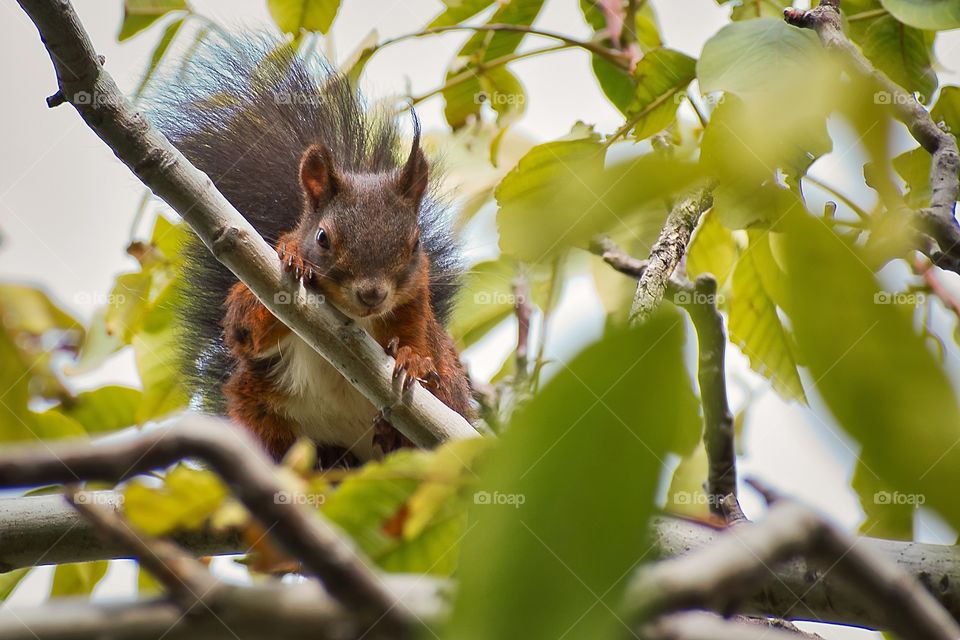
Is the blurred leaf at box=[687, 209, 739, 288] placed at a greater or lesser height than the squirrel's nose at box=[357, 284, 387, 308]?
greater

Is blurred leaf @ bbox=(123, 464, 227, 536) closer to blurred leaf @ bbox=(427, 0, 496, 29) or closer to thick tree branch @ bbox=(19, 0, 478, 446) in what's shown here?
thick tree branch @ bbox=(19, 0, 478, 446)

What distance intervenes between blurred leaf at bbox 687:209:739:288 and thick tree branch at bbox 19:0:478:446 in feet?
2.79

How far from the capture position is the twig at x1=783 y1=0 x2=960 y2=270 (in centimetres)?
128

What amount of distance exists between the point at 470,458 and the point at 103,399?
67.2 inches

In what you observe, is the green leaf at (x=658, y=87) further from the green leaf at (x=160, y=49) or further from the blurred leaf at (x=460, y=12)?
the green leaf at (x=160, y=49)

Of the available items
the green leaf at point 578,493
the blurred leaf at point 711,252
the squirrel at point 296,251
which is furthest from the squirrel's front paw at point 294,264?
the green leaf at point 578,493

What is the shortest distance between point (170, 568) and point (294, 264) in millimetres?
1427

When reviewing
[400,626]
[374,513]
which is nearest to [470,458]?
Answer: [374,513]

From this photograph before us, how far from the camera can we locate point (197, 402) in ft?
8.79

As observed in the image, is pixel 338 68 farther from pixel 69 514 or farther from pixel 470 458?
pixel 470 458

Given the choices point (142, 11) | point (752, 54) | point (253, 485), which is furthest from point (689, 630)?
point (142, 11)

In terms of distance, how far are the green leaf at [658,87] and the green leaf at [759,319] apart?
366 mm

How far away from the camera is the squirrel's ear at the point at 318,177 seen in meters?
2.48

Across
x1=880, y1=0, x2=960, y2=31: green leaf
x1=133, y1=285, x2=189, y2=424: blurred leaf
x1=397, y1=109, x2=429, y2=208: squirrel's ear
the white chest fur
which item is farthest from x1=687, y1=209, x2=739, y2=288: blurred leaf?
x1=133, y1=285, x2=189, y2=424: blurred leaf
